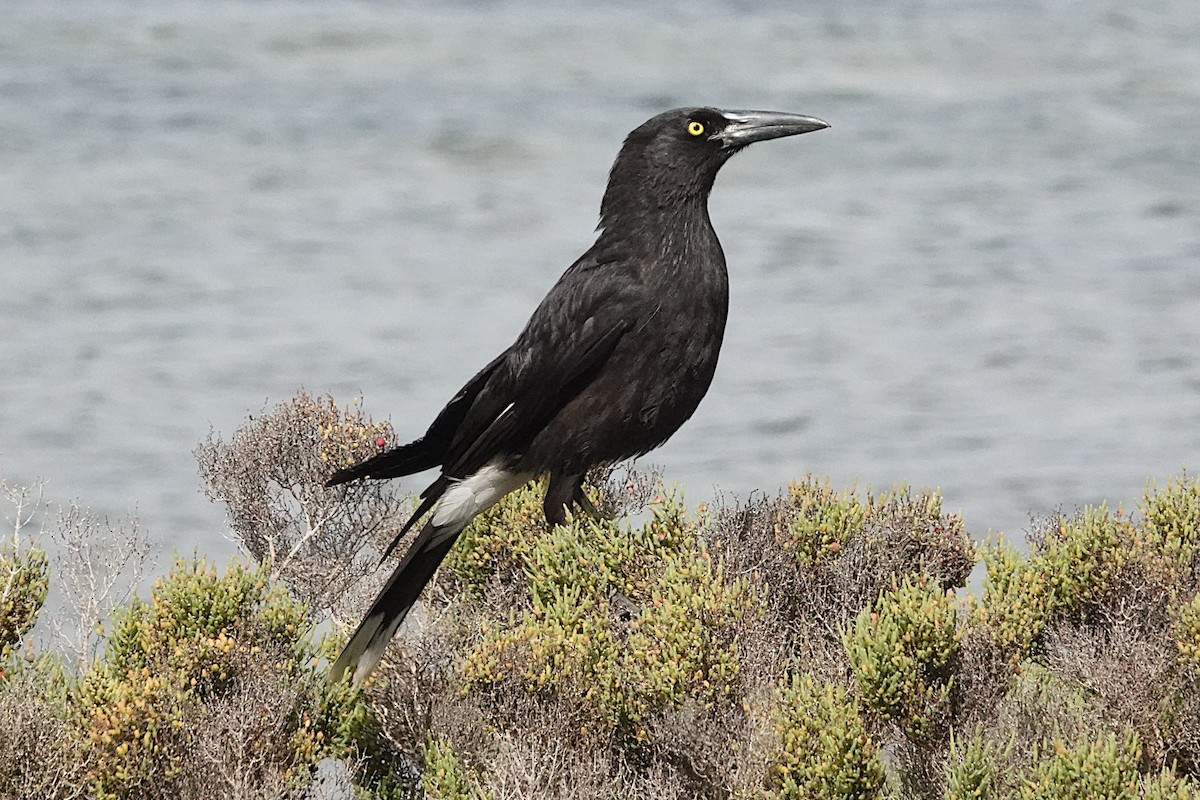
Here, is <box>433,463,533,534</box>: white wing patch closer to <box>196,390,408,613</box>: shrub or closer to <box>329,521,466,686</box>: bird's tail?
<box>329,521,466,686</box>: bird's tail

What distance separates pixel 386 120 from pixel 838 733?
19133mm

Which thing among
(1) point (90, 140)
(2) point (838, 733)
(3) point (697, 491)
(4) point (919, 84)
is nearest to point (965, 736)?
(2) point (838, 733)

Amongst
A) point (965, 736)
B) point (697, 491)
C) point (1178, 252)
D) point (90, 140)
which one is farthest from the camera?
point (90, 140)

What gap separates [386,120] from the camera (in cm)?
2348

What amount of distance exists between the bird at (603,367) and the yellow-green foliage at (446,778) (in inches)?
21.6

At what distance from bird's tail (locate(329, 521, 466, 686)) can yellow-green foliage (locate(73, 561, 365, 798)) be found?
0.40 feet

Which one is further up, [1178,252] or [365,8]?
[365,8]

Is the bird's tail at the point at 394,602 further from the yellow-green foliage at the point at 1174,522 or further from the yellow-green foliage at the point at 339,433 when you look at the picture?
the yellow-green foliage at the point at 1174,522

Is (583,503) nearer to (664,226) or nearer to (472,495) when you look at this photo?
(472,495)

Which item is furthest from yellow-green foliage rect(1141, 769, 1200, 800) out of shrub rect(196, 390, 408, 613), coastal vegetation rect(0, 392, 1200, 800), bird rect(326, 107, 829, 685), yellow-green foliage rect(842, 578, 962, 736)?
shrub rect(196, 390, 408, 613)

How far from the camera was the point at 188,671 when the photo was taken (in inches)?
226

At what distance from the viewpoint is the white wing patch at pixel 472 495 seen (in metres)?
6.55

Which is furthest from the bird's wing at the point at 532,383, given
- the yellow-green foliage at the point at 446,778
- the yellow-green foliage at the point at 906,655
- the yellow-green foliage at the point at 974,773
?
the yellow-green foliage at the point at 974,773

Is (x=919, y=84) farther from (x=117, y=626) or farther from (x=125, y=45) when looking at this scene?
(x=117, y=626)
